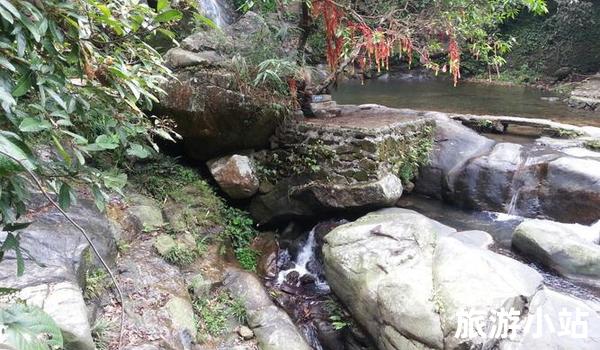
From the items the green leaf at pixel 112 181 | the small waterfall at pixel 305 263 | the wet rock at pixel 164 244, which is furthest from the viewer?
the small waterfall at pixel 305 263

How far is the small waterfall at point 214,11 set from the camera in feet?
27.4

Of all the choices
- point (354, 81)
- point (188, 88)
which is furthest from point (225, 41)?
point (354, 81)

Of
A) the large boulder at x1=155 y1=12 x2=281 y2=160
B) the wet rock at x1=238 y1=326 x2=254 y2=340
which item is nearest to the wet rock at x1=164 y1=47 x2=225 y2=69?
the large boulder at x1=155 y1=12 x2=281 y2=160

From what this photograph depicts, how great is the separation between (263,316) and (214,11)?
6.55 m

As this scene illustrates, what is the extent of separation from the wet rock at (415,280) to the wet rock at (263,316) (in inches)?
25.7

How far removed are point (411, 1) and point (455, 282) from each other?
4.87 m

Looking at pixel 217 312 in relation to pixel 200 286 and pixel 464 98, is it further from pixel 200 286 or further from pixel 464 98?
pixel 464 98

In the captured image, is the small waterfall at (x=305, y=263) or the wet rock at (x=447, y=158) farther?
the wet rock at (x=447, y=158)

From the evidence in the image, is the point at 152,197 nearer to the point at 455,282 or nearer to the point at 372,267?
the point at 372,267

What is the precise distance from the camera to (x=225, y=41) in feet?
20.0

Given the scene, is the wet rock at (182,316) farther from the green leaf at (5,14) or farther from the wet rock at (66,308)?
the green leaf at (5,14)

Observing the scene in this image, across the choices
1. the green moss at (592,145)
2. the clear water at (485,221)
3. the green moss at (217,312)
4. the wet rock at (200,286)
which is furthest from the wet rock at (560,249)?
the wet rock at (200,286)

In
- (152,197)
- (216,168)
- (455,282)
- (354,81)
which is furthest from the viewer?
(354,81)

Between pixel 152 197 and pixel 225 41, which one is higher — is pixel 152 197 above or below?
below
